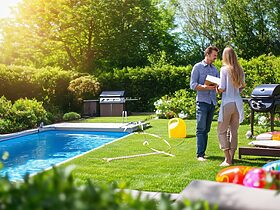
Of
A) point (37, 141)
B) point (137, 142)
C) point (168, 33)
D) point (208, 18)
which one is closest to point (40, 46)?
point (168, 33)

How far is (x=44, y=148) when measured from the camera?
32.0 feet

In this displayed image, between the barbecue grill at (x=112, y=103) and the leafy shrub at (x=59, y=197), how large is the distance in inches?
577

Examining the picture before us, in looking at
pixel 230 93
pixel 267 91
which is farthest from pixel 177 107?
pixel 230 93

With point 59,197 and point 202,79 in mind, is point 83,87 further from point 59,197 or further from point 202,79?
point 59,197

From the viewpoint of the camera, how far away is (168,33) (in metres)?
29.1

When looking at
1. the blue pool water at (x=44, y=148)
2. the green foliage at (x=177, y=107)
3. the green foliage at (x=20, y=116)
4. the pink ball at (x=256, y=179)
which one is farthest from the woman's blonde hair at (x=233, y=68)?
the green foliage at (x=177, y=107)

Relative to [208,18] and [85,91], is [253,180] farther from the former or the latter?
[208,18]

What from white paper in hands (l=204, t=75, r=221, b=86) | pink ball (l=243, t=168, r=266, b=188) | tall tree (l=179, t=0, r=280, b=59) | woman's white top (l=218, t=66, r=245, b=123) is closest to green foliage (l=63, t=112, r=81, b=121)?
white paper in hands (l=204, t=75, r=221, b=86)

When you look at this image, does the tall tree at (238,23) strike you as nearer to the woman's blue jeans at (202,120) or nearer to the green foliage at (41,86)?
the green foliage at (41,86)

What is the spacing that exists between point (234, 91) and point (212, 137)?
3687 millimetres

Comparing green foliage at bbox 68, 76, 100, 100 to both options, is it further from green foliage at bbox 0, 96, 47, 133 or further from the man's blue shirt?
the man's blue shirt

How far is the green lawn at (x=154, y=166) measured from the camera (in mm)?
4977

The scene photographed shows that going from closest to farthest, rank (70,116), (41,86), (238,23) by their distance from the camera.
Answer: (70,116), (41,86), (238,23)

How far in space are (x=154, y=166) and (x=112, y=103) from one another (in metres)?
10.4
